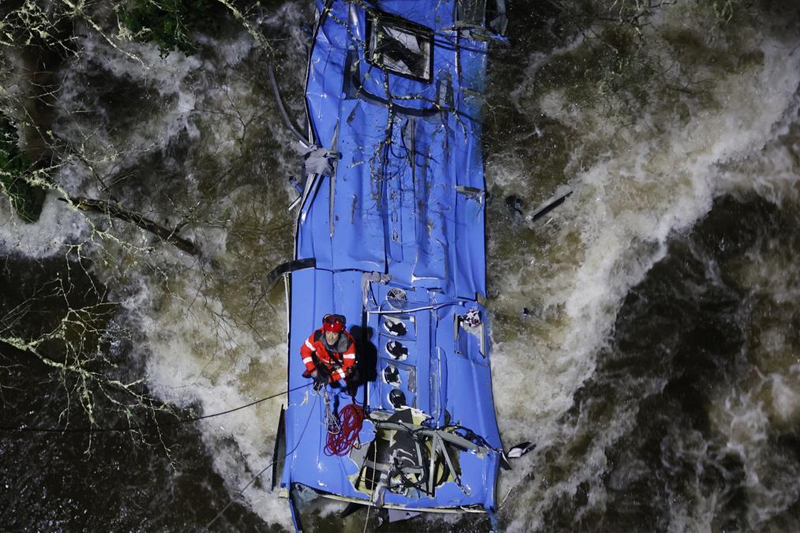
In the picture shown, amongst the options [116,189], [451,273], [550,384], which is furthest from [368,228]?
[116,189]

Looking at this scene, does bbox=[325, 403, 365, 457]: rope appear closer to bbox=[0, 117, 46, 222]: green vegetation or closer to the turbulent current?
the turbulent current

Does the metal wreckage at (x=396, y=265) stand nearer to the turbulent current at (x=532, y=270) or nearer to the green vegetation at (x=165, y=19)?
the turbulent current at (x=532, y=270)

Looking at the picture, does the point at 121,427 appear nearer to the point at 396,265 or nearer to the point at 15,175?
the point at 15,175

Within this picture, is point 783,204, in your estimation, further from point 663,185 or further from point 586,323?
point 586,323

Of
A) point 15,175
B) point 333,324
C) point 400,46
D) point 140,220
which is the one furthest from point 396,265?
point 15,175

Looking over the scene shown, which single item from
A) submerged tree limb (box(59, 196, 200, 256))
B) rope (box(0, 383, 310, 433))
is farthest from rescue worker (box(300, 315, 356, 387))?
submerged tree limb (box(59, 196, 200, 256))

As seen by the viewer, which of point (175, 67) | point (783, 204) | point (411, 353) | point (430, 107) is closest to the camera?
point (411, 353)
